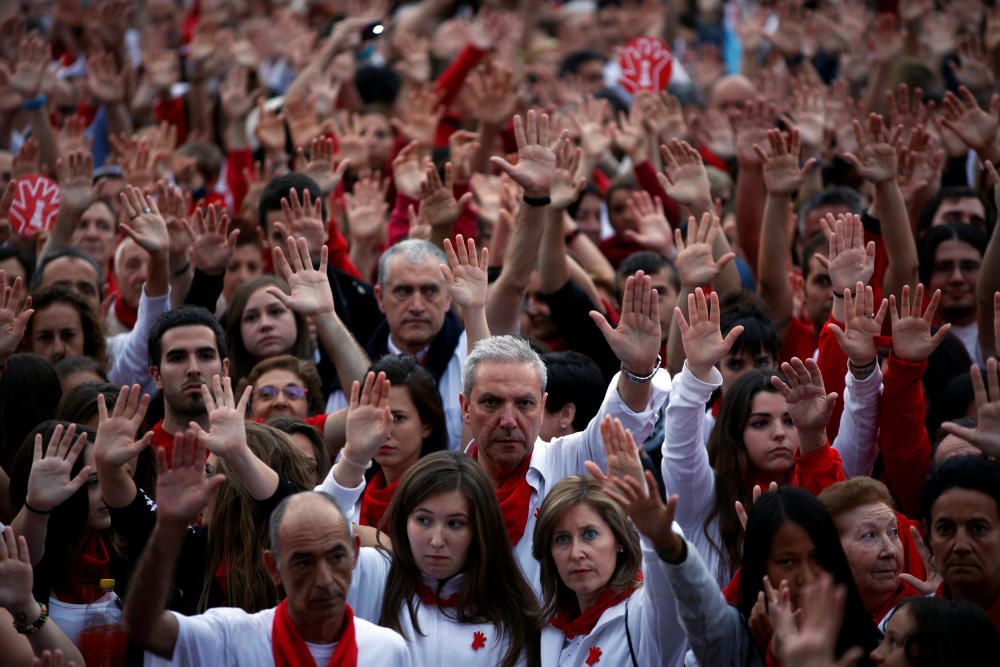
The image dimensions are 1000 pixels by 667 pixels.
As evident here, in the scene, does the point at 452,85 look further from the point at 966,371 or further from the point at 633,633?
the point at 633,633

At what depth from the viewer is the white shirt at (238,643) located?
3.73 meters

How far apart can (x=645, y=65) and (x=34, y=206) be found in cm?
381

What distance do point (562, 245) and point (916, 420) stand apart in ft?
6.52

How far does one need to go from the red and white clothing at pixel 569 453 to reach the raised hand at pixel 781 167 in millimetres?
1864

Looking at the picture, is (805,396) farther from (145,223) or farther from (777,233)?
(145,223)

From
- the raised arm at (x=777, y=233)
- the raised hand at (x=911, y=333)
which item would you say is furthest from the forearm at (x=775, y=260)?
the raised hand at (x=911, y=333)

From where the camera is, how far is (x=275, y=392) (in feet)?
19.4

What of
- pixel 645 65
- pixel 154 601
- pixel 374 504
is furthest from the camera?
pixel 645 65

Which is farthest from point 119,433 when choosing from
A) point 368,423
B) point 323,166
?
point 323,166

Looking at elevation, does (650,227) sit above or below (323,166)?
below

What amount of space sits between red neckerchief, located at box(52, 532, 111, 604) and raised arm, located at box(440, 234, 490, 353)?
1618 millimetres

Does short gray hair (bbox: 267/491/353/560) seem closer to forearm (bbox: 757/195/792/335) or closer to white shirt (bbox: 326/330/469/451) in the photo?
white shirt (bbox: 326/330/469/451)

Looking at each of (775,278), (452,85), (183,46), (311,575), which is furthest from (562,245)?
(183,46)

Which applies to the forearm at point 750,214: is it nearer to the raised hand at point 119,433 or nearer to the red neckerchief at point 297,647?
the raised hand at point 119,433
